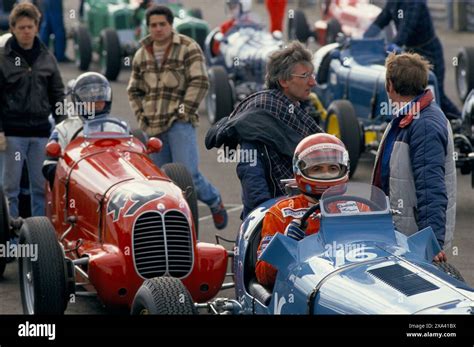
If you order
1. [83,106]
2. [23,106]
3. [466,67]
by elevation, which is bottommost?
[466,67]

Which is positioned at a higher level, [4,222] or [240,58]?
[4,222]

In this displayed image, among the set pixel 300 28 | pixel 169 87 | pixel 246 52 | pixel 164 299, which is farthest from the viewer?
pixel 300 28

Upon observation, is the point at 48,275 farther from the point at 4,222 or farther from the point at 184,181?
the point at 184,181

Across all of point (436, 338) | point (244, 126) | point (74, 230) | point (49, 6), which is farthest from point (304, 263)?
point (49, 6)

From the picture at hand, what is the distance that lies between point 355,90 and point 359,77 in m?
0.19

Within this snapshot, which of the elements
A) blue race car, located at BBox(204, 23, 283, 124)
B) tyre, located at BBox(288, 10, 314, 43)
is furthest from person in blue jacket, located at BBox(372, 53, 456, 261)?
tyre, located at BBox(288, 10, 314, 43)

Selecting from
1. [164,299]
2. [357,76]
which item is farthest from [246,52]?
[164,299]

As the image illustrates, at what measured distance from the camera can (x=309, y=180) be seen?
742 cm

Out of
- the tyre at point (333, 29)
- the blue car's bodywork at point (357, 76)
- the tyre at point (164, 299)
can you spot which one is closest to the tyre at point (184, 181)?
the tyre at point (164, 299)

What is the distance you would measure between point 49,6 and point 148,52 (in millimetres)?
11896

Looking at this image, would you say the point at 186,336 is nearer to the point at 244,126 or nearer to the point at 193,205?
the point at 244,126

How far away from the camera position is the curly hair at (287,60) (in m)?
8.63

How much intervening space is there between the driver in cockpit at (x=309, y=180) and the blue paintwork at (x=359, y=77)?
6.72 metres

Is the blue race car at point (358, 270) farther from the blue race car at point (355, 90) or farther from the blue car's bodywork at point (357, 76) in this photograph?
the blue car's bodywork at point (357, 76)
